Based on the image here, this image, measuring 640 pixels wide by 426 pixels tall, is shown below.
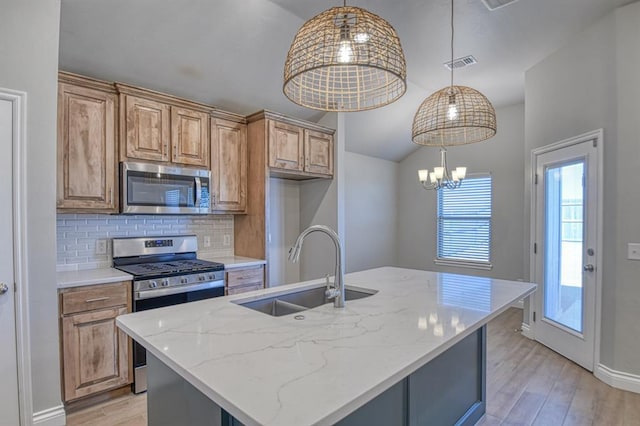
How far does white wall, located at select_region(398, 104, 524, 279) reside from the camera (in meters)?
5.24

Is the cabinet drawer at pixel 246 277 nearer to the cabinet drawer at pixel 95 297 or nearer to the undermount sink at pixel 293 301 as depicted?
the cabinet drawer at pixel 95 297

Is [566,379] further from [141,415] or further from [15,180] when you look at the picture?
[15,180]

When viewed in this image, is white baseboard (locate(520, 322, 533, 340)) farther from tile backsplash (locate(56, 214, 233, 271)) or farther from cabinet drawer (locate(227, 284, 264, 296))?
tile backsplash (locate(56, 214, 233, 271))

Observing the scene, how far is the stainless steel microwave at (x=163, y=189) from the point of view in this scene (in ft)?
9.37

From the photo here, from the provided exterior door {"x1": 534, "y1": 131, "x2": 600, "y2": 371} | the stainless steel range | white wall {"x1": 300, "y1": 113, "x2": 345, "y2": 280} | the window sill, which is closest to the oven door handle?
the stainless steel range

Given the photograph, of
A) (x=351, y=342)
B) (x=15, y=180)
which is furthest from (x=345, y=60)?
(x=15, y=180)

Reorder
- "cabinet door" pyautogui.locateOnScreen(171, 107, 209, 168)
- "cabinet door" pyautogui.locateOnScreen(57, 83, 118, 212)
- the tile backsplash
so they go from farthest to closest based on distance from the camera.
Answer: "cabinet door" pyautogui.locateOnScreen(171, 107, 209, 168) → the tile backsplash → "cabinet door" pyautogui.locateOnScreen(57, 83, 118, 212)

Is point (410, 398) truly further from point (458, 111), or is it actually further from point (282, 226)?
point (282, 226)

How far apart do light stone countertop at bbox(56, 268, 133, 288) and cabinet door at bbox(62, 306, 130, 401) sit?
0.21m

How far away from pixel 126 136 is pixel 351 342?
2.57m

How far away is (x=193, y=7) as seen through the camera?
262 centimetres

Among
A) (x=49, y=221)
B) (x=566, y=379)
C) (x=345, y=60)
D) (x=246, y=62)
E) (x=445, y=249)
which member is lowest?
(x=566, y=379)

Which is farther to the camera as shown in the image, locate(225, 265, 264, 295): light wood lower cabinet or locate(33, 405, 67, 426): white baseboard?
locate(225, 265, 264, 295): light wood lower cabinet

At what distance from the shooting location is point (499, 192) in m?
5.45
